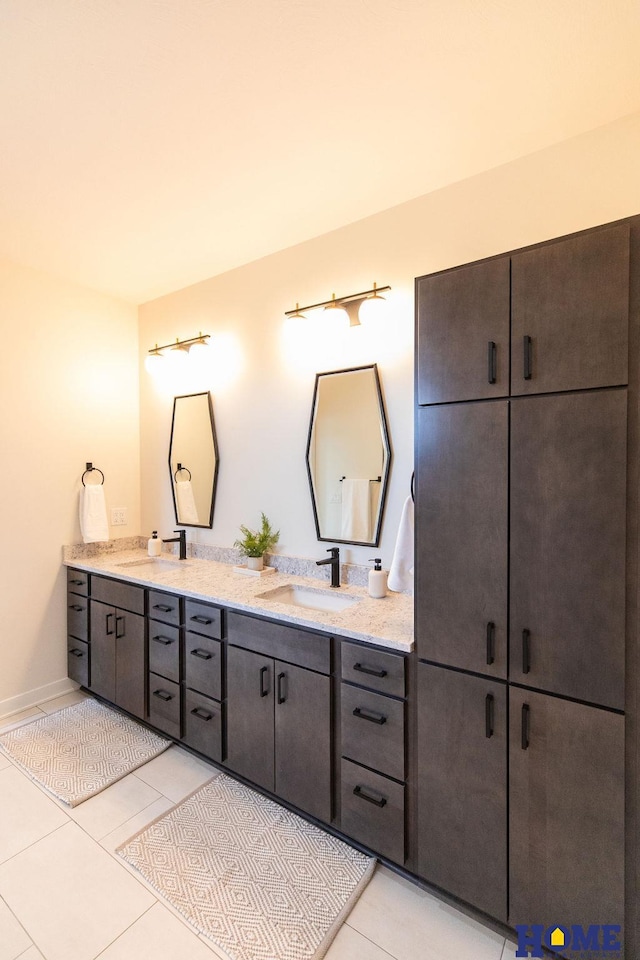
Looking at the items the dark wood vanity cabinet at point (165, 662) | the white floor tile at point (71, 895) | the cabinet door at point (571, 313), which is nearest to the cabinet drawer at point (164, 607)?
the dark wood vanity cabinet at point (165, 662)

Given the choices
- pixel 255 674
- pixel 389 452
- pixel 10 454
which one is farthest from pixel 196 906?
pixel 10 454

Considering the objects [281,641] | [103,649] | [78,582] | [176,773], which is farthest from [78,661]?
[281,641]

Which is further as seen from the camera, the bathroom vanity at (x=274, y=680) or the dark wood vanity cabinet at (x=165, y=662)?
the dark wood vanity cabinet at (x=165, y=662)

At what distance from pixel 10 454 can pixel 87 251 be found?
4.29ft

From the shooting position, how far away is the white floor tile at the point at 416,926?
4.53 ft

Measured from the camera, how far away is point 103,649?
2.71 m

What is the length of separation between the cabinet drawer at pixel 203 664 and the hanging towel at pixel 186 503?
3.34 feet

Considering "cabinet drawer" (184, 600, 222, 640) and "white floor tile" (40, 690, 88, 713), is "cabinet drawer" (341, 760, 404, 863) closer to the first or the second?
"cabinet drawer" (184, 600, 222, 640)

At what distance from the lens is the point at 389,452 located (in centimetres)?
219

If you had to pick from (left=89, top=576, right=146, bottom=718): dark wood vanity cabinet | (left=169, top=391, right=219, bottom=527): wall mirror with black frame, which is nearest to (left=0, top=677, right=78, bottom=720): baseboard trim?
(left=89, top=576, right=146, bottom=718): dark wood vanity cabinet

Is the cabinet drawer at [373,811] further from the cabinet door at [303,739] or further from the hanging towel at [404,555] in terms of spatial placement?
the hanging towel at [404,555]

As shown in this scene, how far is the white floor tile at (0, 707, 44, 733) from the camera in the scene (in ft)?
8.59

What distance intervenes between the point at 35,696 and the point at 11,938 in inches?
64.4

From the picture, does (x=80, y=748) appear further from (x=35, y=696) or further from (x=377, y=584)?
(x=377, y=584)
